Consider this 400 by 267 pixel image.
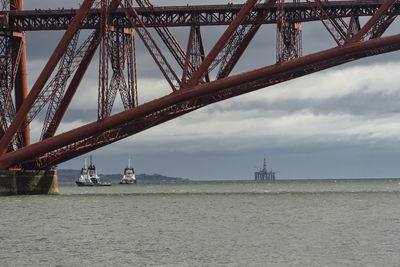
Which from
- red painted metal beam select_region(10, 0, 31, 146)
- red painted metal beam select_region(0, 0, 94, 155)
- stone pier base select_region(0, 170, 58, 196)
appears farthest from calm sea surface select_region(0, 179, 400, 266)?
red painted metal beam select_region(10, 0, 31, 146)

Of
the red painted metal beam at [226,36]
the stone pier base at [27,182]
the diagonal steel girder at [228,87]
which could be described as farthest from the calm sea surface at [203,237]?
the stone pier base at [27,182]

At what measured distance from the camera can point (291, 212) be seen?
5178cm

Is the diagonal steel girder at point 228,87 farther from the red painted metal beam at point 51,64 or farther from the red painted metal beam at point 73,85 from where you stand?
the red painted metal beam at point 51,64

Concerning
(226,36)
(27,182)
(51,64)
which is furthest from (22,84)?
(226,36)

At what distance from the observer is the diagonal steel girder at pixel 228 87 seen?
57031 millimetres

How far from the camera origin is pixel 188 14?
63.8 metres

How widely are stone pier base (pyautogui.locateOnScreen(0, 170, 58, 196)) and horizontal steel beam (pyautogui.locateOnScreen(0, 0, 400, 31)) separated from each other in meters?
11.0

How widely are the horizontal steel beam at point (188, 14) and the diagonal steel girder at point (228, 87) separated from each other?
3.44m

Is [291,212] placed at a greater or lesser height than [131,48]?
lesser

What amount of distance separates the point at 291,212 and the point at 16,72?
27.4 m

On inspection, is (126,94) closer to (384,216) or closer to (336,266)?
(384,216)

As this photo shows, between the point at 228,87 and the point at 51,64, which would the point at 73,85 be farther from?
the point at 228,87

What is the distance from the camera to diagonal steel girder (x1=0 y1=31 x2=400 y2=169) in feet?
187

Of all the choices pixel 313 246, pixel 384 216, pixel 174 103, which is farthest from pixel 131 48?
pixel 313 246
